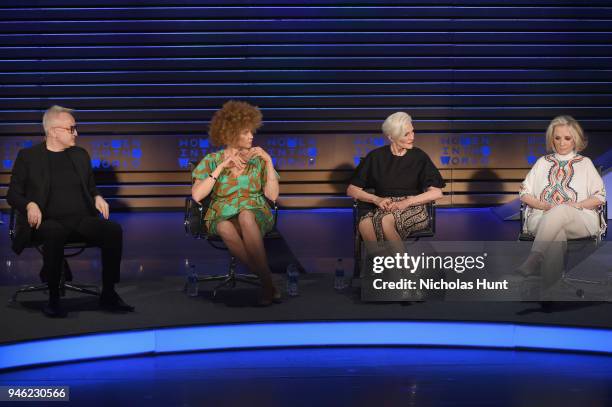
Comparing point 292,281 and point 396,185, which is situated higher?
point 396,185

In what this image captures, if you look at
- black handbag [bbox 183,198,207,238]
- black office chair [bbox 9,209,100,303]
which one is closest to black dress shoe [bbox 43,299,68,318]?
black office chair [bbox 9,209,100,303]

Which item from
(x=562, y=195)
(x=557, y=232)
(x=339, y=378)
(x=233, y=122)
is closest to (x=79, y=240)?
(x=233, y=122)

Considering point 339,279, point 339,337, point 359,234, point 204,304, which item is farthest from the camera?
point 359,234

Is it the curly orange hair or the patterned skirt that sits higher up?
the curly orange hair

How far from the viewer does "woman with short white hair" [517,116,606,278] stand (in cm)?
445

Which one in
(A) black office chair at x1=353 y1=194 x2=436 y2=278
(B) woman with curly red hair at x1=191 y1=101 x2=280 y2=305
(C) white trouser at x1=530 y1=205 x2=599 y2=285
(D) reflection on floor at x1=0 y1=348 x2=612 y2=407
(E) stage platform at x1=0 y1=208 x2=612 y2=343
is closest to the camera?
(D) reflection on floor at x1=0 y1=348 x2=612 y2=407

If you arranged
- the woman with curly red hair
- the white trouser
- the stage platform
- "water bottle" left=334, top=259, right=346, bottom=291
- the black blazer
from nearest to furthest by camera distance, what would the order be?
the stage platform
the black blazer
the white trouser
the woman with curly red hair
"water bottle" left=334, top=259, right=346, bottom=291

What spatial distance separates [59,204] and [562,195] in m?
2.66

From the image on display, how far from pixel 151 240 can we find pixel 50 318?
2.73 m

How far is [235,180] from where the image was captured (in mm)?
4617

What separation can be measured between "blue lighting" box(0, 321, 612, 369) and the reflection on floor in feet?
0.19

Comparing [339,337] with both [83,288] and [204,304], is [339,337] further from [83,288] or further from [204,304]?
[83,288]

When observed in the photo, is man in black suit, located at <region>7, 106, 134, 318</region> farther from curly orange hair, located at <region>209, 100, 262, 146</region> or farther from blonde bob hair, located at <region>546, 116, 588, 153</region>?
blonde bob hair, located at <region>546, 116, 588, 153</region>

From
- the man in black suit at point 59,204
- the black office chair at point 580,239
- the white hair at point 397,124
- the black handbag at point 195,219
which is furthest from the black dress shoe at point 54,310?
the black office chair at point 580,239
